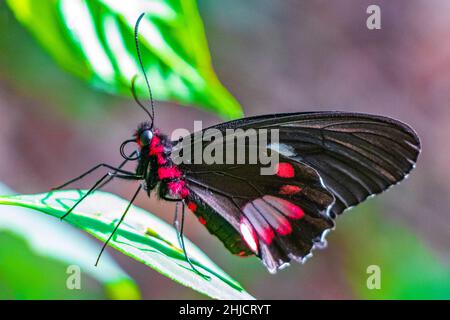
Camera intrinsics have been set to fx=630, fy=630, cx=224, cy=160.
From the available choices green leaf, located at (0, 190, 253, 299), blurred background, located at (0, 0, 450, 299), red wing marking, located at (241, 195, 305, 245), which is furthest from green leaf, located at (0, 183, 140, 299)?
blurred background, located at (0, 0, 450, 299)

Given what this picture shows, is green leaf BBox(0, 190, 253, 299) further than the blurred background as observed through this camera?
No

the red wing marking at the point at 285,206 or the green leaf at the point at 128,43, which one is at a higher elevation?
the green leaf at the point at 128,43

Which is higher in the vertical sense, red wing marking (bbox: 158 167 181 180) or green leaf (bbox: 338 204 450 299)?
green leaf (bbox: 338 204 450 299)

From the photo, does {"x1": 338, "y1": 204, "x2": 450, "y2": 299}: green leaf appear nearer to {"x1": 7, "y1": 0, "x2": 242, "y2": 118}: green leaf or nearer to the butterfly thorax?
the butterfly thorax

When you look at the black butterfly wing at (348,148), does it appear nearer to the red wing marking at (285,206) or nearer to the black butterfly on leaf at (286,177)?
the black butterfly on leaf at (286,177)

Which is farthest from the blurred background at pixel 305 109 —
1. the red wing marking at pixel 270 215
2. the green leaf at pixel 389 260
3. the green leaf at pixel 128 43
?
the green leaf at pixel 128 43

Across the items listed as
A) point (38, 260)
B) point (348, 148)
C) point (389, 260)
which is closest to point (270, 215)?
point (348, 148)
